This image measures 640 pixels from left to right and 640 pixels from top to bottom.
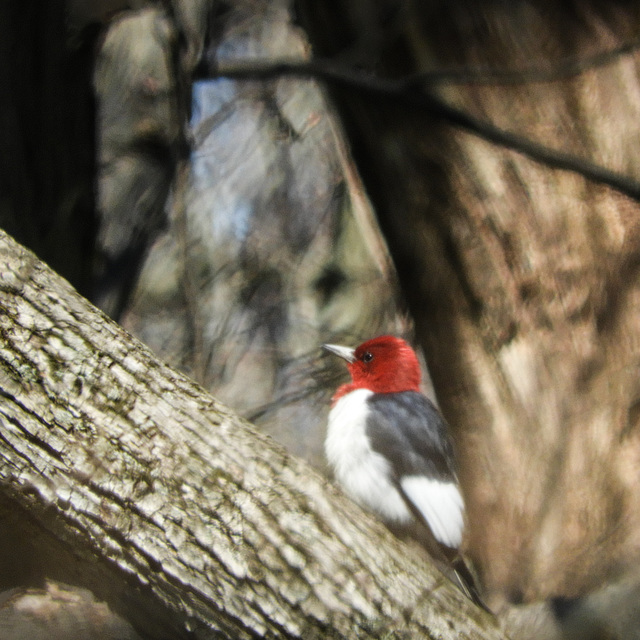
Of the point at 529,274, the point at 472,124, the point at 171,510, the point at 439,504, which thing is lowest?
the point at 171,510

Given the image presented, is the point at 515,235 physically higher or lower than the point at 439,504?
higher

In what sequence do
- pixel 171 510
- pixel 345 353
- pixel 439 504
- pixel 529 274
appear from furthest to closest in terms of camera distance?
pixel 345 353 < pixel 439 504 < pixel 529 274 < pixel 171 510

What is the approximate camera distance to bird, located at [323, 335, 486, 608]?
205 centimetres

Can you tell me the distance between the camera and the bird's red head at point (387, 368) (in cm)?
246

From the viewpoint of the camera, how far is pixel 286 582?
1.25 meters

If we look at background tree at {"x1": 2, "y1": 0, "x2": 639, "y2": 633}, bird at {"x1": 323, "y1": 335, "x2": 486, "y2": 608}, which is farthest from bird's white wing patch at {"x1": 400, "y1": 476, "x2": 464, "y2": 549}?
background tree at {"x1": 2, "y1": 0, "x2": 639, "y2": 633}

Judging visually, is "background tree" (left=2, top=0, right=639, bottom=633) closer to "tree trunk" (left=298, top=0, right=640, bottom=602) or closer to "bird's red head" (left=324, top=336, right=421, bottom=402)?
"tree trunk" (left=298, top=0, right=640, bottom=602)

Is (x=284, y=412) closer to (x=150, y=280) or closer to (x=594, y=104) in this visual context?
(x=150, y=280)

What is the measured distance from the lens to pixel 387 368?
8.13 ft

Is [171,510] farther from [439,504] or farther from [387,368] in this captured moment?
[387,368]

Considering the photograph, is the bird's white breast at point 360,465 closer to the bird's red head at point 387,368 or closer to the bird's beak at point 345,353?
the bird's red head at point 387,368

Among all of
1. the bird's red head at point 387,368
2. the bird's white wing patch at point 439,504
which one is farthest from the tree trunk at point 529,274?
the bird's red head at point 387,368

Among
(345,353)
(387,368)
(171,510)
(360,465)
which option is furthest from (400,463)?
(171,510)

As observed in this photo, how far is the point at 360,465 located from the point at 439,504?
0.94 ft
